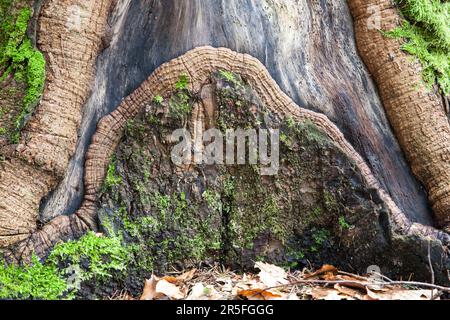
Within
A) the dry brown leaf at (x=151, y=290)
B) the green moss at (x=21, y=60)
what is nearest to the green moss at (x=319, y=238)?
the dry brown leaf at (x=151, y=290)

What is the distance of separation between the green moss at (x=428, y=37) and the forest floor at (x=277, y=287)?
1352mm

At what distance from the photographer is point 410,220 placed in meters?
3.24

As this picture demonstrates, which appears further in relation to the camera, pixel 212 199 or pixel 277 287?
pixel 212 199

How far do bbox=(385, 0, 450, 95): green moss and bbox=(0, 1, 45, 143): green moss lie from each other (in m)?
2.17

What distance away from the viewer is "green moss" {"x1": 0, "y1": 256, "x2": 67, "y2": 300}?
2.64 meters

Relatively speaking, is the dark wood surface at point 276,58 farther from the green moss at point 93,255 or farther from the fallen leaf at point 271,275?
the fallen leaf at point 271,275

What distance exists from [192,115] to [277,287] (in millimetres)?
1068

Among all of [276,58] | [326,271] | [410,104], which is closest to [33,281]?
[326,271]

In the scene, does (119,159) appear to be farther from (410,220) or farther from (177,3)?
(410,220)

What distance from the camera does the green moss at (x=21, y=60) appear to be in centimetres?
283

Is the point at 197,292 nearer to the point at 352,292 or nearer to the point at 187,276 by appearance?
the point at 187,276

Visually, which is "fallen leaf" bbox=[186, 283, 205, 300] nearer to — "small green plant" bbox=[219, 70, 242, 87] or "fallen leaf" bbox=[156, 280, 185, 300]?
"fallen leaf" bbox=[156, 280, 185, 300]

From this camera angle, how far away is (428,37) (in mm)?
3434
